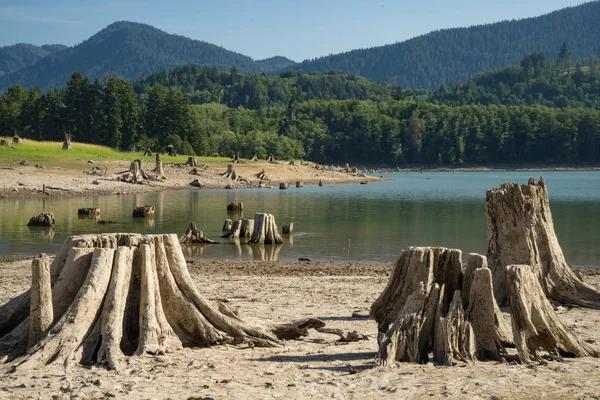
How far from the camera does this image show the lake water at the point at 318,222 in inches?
1181

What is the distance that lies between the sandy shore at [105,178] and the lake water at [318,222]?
2.45 m

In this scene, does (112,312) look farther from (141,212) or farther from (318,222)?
(318,222)

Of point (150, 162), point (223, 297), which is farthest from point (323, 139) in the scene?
point (223, 297)

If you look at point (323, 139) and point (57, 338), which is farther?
point (323, 139)

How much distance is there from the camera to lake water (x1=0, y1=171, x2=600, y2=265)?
3000 cm

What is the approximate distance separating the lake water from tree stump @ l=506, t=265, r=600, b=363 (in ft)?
56.6

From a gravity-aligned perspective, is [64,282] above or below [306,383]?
above

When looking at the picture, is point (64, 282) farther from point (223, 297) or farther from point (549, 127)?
point (549, 127)

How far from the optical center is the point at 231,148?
468 ft

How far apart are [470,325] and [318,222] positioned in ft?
107

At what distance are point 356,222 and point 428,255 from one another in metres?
31.6

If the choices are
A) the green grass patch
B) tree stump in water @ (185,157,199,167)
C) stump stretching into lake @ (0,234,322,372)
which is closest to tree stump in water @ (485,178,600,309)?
stump stretching into lake @ (0,234,322,372)

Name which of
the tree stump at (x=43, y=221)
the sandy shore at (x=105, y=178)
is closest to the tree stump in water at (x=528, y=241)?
the tree stump at (x=43, y=221)

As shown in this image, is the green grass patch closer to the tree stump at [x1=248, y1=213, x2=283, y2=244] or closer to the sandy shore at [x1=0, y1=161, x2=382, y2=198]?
the sandy shore at [x1=0, y1=161, x2=382, y2=198]
